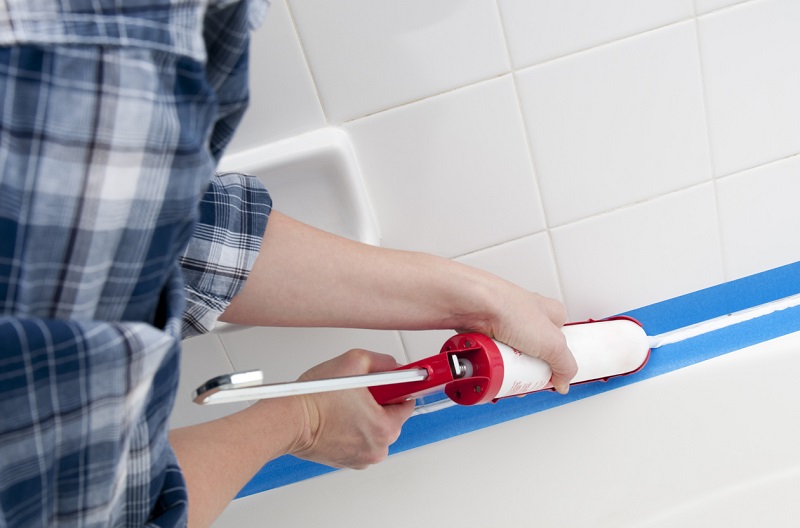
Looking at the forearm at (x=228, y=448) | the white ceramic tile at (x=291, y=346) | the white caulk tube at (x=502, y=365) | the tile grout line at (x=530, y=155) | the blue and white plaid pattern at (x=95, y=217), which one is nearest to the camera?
the blue and white plaid pattern at (x=95, y=217)

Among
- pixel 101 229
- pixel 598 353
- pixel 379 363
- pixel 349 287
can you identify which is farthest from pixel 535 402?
pixel 101 229

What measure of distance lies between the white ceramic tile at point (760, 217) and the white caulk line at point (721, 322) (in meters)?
0.07

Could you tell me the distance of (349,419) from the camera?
0.76 m

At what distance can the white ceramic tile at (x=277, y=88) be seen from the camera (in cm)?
80

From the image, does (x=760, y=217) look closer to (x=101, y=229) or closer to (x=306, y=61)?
(x=306, y=61)

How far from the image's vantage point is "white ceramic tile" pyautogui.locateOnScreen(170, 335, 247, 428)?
919mm

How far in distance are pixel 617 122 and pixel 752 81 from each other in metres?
0.18

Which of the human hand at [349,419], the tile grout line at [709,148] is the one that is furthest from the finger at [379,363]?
the tile grout line at [709,148]

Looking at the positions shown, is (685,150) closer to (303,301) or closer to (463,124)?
(463,124)

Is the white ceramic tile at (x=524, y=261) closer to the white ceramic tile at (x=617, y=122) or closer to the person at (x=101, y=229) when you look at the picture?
the white ceramic tile at (x=617, y=122)

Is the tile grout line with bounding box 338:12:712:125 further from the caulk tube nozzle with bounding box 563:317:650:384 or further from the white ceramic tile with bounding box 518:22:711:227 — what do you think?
the caulk tube nozzle with bounding box 563:317:650:384

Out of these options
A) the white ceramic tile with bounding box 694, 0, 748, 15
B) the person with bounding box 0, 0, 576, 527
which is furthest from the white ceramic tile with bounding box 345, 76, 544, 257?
the person with bounding box 0, 0, 576, 527

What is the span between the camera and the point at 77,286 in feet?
1.35

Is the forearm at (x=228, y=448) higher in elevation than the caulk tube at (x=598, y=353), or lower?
higher
